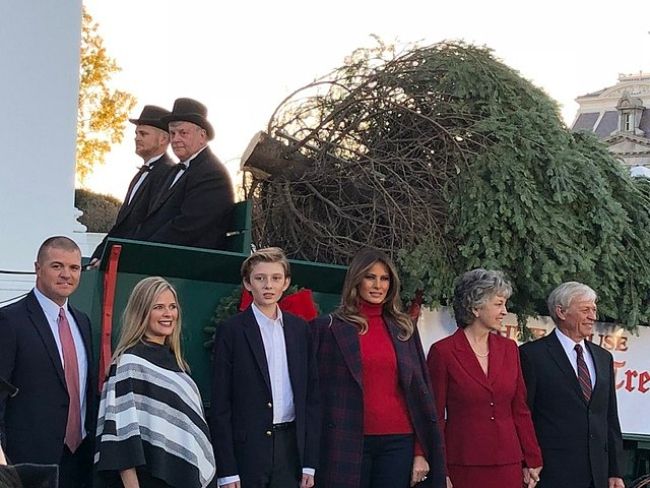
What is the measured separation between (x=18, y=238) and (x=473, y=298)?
11.1ft

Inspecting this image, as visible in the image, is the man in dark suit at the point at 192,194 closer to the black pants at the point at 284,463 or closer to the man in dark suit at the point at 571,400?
the black pants at the point at 284,463

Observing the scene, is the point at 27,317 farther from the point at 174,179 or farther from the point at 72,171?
the point at 72,171

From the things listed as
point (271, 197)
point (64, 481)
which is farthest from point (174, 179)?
point (64, 481)

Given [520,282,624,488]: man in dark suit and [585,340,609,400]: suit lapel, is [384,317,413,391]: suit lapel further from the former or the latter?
[585,340,609,400]: suit lapel

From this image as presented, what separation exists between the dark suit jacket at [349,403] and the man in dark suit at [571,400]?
941 mm

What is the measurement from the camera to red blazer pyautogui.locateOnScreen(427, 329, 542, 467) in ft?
17.9

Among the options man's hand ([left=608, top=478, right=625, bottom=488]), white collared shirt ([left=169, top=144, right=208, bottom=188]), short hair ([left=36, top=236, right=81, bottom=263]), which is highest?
white collared shirt ([left=169, top=144, right=208, bottom=188])

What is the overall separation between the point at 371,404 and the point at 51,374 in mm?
1512

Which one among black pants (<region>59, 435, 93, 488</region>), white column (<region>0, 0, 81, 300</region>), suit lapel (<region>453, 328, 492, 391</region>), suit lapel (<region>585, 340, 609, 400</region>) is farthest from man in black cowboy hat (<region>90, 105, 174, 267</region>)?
suit lapel (<region>585, 340, 609, 400</region>)

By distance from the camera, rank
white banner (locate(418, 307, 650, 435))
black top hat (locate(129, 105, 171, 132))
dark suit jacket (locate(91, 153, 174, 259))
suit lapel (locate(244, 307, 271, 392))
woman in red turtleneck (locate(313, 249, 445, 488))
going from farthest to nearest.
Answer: white banner (locate(418, 307, 650, 435))
black top hat (locate(129, 105, 171, 132))
dark suit jacket (locate(91, 153, 174, 259))
woman in red turtleneck (locate(313, 249, 445, 488))
suit lapel (locate(244, 307, 271, 392))

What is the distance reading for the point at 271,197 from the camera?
6676mm

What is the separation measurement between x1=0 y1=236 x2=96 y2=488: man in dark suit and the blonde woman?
0.23 m

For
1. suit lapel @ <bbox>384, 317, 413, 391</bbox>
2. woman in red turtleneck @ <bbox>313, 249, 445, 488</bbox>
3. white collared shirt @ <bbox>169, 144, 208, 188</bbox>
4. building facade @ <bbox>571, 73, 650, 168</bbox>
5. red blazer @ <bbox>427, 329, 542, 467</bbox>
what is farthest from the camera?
building facade @ <bbox>571, 73, 650, 168</bbox>

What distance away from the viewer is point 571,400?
5.83m
